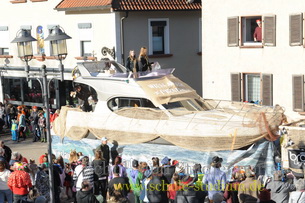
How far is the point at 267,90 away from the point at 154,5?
6.44 meters

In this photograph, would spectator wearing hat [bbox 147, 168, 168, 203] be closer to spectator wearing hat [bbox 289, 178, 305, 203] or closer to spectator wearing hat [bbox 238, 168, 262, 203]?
spectator wearing hat [bbox 238, 168, 262, 203]

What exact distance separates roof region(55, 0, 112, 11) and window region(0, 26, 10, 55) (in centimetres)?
501

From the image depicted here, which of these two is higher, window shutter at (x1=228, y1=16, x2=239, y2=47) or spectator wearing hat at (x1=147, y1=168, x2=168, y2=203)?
window shutter at (x1=228, y1=16, x2=239, y2=47)

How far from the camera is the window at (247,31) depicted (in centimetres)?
2145

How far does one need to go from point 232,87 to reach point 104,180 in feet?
29.6

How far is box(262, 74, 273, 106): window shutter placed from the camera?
2122 centimetres

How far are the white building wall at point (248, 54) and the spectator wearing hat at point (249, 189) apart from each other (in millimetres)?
8724

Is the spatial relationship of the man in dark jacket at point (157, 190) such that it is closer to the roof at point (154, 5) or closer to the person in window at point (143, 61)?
the person in window at point (143, 61)

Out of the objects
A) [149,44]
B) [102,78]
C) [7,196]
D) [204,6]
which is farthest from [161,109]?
[149,44]

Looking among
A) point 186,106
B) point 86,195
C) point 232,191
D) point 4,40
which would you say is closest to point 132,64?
point 186,106

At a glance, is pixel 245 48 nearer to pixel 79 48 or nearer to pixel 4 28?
pixel 79 48

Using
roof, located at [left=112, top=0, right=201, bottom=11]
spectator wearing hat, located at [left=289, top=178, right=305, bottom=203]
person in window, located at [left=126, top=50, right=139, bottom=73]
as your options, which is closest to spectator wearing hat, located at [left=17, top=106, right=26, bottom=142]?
roof, located at [left=112, top=0, right=201, bottom=11]

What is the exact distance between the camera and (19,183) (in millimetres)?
13469

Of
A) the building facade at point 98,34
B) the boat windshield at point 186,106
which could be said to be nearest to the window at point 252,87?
the boat windshield at point 186,106
